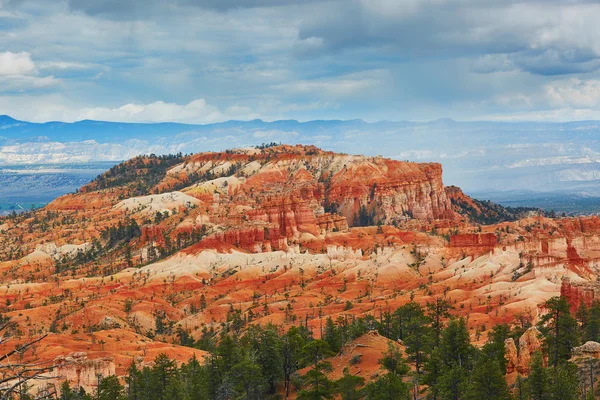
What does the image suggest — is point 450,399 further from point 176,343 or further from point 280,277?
point 280,277

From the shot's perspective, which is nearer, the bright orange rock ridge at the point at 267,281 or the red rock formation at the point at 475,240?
the bright orange rock ridge at the point at 267,281

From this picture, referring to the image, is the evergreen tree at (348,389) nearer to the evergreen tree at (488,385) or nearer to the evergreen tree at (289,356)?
the evergreen tree at (289,356)

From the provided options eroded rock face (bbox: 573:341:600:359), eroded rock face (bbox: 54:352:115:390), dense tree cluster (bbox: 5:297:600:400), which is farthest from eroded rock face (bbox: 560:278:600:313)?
eroded rock face (bbox: 54:352:115:390)

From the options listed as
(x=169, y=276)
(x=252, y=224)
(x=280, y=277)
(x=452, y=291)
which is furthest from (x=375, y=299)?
(x=252, y=224)

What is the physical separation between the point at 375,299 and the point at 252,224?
62759 mm

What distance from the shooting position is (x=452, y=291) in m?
133

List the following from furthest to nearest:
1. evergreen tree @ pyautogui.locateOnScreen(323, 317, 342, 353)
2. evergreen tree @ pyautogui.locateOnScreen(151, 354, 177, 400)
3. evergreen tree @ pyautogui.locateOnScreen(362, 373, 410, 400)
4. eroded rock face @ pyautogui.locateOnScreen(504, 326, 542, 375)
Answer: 1. evergreen tree @ pyautogui.locateOnScreen(323, 317, 342, 353)
2. evergreen tree @ pyautogui.locateOnScreen(151, 354, 177, 400)
3. eroded rock face @ pyautogui.locateOnScreen(504, 326, 542, 375)
4. evergreen tree @ pyautogui.locateOnScreen(362, 373, 410, 400)

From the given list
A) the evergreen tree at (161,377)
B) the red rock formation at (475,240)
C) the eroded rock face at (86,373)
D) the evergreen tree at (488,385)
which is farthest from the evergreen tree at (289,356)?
the red rock formation at (475,240)

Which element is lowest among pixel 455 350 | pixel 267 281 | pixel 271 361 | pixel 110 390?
pixel 110 390

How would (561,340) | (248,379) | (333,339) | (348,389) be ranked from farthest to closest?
1. (333,339)
2. (248,379)
3. (561,340)
4. (348,389)

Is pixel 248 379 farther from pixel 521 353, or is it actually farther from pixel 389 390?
pixel 521 353

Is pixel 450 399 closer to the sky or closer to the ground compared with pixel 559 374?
closer to the ground

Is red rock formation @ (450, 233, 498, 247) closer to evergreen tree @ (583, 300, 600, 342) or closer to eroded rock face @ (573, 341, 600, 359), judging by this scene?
evergreen tree @ (583, 300, 600, 342)

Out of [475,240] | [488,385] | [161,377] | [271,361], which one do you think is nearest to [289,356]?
[271,361]
